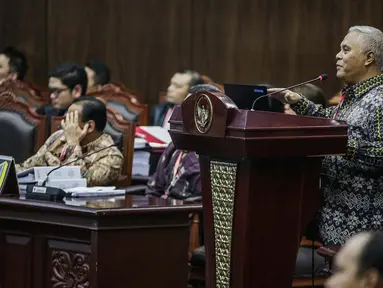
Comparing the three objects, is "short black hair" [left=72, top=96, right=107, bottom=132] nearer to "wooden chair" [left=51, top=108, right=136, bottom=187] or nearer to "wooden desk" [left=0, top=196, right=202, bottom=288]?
"wooden chair" [left=51, top=108, right=136, bottom=187]

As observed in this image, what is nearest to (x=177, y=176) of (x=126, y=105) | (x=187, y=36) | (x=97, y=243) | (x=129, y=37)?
(x=97, y=243)

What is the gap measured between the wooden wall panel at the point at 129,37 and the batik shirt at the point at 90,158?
147 inches

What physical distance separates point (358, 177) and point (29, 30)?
6561 millimetres

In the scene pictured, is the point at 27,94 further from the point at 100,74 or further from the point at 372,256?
the point at 372,256

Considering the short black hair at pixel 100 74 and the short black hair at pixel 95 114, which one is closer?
the short black hair at pixel 95 114

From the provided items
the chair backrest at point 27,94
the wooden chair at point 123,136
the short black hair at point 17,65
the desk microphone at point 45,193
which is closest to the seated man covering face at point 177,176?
the wooden chair at point 123,136

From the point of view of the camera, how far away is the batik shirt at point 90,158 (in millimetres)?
4602

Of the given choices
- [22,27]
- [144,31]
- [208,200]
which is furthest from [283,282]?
[22,27]

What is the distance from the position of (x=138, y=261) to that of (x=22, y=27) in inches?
230

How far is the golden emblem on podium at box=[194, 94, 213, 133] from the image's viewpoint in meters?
3.00

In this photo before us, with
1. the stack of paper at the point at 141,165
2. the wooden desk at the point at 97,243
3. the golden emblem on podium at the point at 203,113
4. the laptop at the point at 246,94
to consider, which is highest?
the laptop at the point at 246,94

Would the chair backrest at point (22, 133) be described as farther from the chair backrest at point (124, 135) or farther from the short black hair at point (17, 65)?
the short black hair at point (17, 65)

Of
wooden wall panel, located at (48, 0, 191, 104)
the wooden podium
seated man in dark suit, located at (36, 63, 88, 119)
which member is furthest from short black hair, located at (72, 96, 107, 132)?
wooden wall panel, located at (48, 0, 191, 104)

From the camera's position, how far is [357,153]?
3.08 meters
